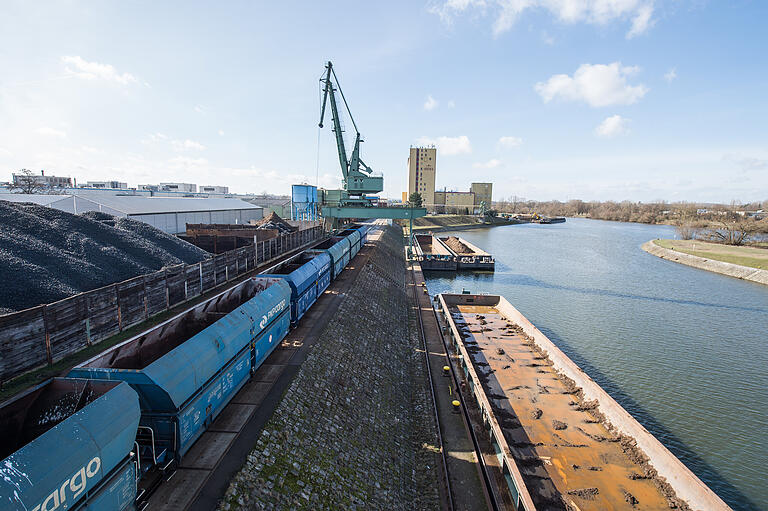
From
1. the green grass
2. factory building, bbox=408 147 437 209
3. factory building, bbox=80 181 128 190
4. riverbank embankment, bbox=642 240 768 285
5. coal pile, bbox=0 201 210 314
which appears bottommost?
riverbank embankment, bbox=642 240 768 285

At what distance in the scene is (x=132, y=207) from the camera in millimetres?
47656

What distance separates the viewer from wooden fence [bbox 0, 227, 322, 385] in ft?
38.3

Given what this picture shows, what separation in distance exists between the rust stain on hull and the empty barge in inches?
1.3

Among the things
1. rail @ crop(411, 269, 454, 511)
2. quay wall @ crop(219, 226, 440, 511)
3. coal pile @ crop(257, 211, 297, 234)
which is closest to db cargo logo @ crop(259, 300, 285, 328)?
quay wall @ crop(219, 226, 440, 511)

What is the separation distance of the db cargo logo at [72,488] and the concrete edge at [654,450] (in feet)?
50.3

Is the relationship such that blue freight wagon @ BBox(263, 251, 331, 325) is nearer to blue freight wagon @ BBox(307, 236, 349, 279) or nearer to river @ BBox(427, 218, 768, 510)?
blue freight wagon @ BBox(307, 236, 349, 279)

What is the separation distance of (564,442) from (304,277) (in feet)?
47.1

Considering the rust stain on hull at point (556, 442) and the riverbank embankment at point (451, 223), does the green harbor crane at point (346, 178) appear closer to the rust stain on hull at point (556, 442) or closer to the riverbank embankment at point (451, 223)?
the rust stain on hull at point (556, 442)

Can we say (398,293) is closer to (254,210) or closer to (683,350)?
(683,350)

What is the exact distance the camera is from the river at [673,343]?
1588cm

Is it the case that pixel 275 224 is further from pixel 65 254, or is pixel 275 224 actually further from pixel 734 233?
pixel 734 233

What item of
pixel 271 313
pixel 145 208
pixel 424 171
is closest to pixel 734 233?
pixel 271 313

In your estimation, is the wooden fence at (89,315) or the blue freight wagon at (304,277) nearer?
the wooden fence at (89,315)

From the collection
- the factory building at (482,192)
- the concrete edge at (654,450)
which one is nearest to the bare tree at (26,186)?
the concrete edge at (654,450)
